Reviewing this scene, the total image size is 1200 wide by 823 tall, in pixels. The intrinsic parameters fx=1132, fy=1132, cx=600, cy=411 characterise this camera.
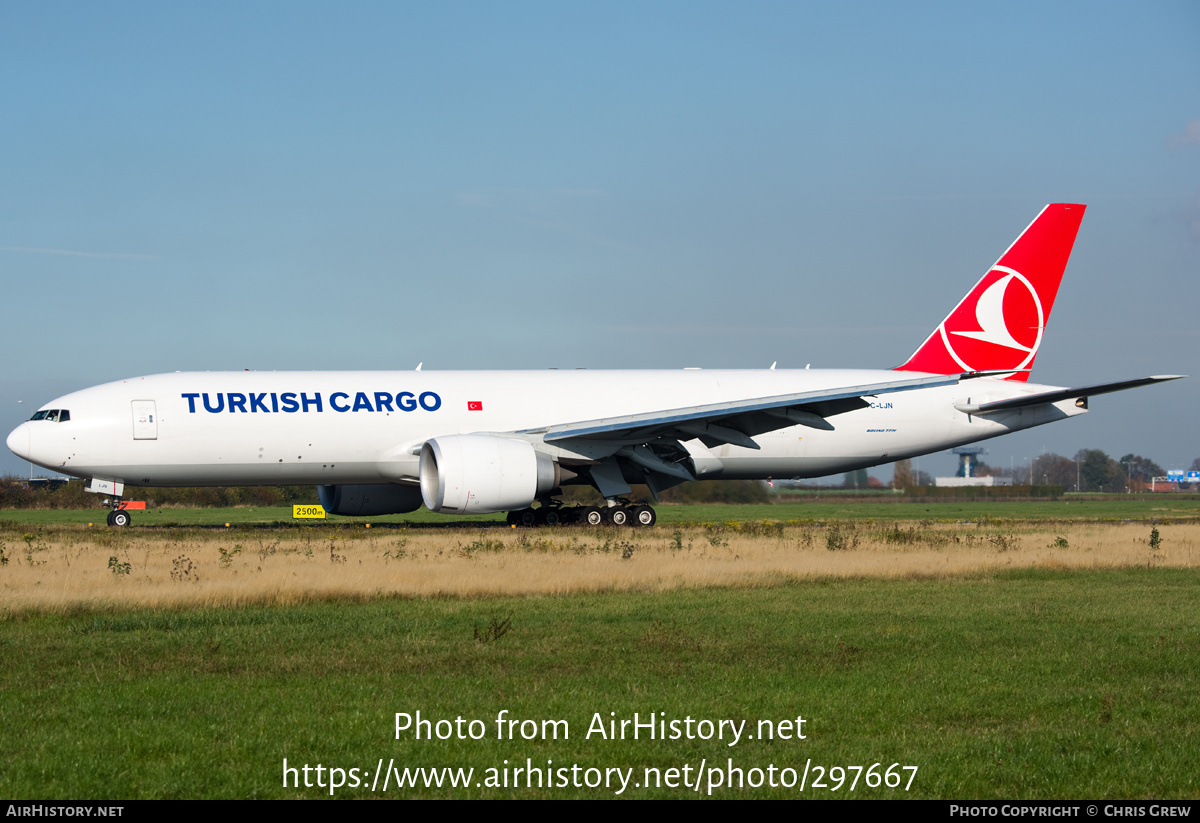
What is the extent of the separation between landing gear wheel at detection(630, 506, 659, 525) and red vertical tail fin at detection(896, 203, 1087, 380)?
9364 mm

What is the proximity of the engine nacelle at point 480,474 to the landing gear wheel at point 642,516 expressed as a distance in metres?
3.02

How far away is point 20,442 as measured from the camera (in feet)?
81.0

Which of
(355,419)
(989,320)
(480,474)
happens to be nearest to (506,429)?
(355,419)

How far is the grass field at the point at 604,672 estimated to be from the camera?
19.2ft

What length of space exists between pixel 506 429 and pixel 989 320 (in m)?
13.4

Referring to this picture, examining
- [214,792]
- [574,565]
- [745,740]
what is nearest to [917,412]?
[574,565]

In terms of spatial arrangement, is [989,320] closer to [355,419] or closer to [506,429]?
[506,429]

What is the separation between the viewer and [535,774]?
5820 millimetres

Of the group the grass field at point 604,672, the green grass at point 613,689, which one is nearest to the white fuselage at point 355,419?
the grass field at point 604,672

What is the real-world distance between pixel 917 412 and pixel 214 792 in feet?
83.3

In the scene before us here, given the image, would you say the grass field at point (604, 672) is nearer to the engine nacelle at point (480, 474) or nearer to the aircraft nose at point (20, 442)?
the engine nacelle at point (480, 474)

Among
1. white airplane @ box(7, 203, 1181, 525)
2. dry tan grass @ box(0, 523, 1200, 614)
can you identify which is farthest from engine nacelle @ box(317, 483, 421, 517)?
dry tan grass @ box(0, 523, 1200, 614)
